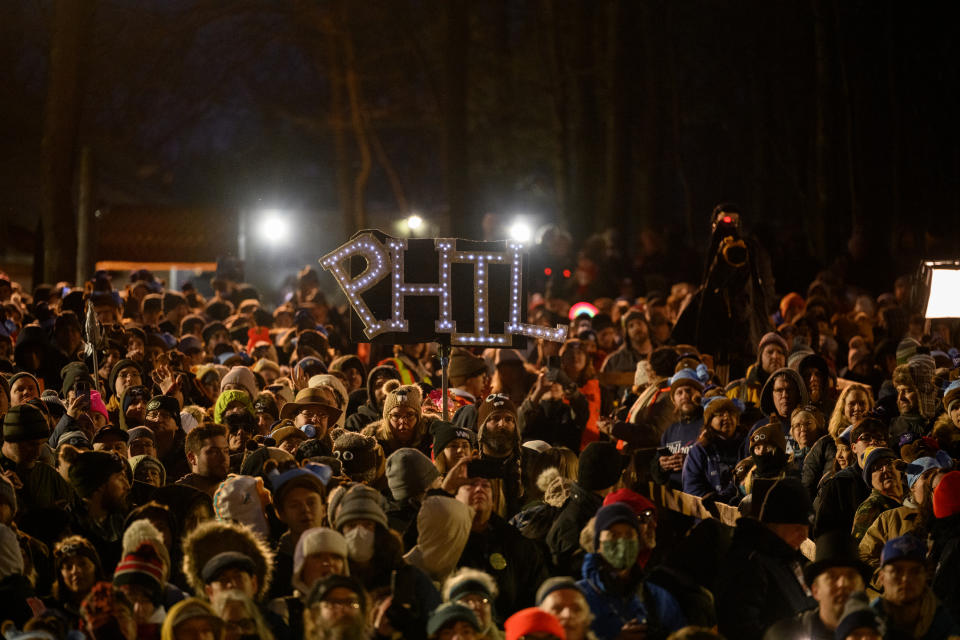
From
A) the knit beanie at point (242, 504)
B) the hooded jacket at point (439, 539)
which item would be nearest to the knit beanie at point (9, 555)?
the knit beanie at point (242, 504)

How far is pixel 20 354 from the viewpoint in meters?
12.6

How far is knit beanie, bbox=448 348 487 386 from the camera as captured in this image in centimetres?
1211

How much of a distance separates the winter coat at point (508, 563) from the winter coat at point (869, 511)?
208 centimetres

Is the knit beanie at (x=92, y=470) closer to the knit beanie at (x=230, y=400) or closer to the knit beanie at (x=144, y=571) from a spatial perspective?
the knit beanie at (x=144, y=571)

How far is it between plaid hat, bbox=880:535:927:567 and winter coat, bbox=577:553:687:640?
0.98 meters

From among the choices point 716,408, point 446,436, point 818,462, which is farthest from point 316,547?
point 818,462

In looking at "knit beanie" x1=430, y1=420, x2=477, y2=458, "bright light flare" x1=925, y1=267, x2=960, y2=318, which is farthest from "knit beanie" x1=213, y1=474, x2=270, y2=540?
"bright light flare" x1=925, y1=267, x2=960, y2=318

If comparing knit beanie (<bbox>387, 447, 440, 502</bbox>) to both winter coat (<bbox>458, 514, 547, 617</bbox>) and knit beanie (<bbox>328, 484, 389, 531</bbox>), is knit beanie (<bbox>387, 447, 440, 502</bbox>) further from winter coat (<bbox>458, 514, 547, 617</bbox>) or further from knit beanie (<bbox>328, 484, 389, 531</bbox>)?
knit beanie (<bbox>328, 484, 389, 531</bbox>)

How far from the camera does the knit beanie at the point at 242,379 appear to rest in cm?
1146

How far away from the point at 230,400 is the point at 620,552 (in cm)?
410

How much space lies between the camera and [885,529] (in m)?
8.59

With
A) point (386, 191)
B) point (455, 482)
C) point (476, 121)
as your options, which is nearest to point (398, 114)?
point (476, 121)

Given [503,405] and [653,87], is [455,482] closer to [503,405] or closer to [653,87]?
[503,405]

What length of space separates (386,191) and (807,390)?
50500 millimetres
